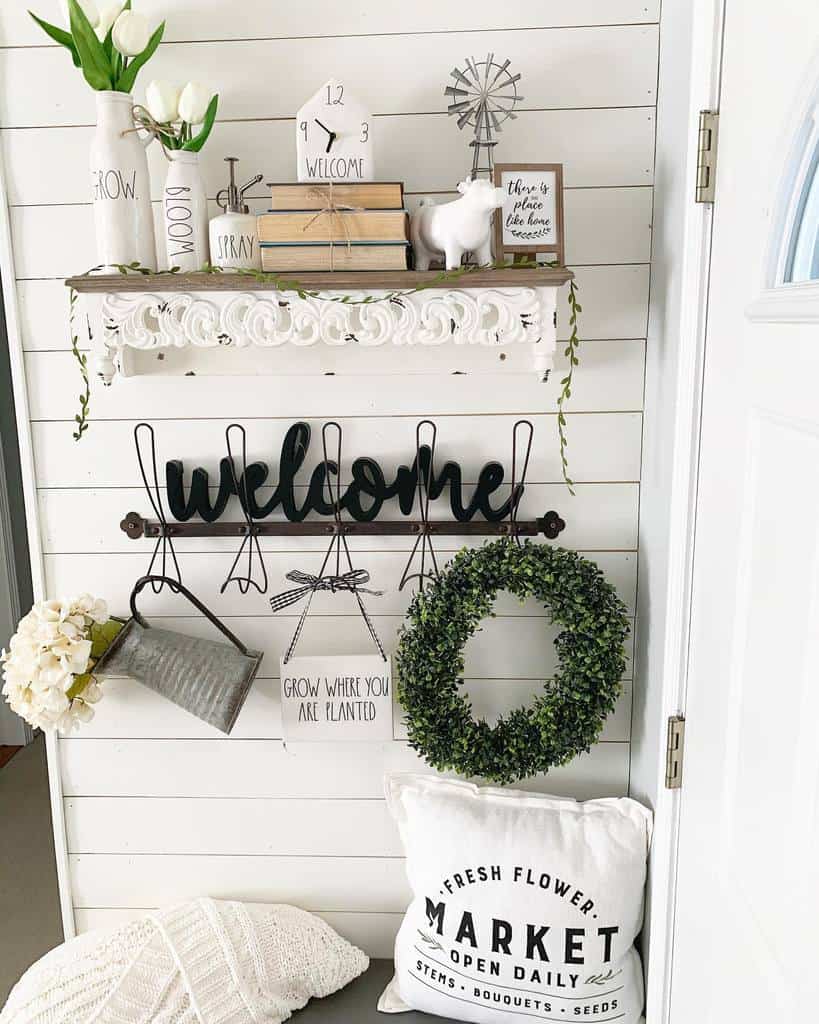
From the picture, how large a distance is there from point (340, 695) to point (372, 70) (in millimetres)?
1001

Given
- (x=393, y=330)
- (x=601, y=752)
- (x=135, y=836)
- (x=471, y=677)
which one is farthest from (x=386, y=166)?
(x=135, y=836)

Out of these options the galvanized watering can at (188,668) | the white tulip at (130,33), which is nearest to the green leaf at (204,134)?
the white tulip at (130,33)

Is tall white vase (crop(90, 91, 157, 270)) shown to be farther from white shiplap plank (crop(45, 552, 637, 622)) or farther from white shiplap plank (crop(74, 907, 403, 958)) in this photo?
white shiplap plank (crop(74, 907, 403, 958))

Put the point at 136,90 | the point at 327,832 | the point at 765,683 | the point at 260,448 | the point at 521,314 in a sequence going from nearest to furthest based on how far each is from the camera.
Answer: the point at 765,683 → the point at 521,314 → the point at 136,90 → the point at 260,448 → the point at 327,832

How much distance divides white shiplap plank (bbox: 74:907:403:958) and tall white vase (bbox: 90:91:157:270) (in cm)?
118

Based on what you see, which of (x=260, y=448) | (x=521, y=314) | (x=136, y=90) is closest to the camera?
(x=521, y=314)

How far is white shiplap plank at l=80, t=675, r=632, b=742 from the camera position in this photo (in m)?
1.51

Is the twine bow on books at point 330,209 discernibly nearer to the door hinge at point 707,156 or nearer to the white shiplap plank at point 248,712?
the door hinge at point 707,156

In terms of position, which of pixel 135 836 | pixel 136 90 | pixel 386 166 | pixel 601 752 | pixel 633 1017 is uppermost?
pixel 136 90

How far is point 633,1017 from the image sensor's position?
1.40m

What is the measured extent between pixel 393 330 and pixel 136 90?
573 mm

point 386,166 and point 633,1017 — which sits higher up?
point 386,166

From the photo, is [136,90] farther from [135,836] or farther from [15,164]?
[135,836]

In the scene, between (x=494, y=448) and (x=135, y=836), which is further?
(x=135, y=836)
